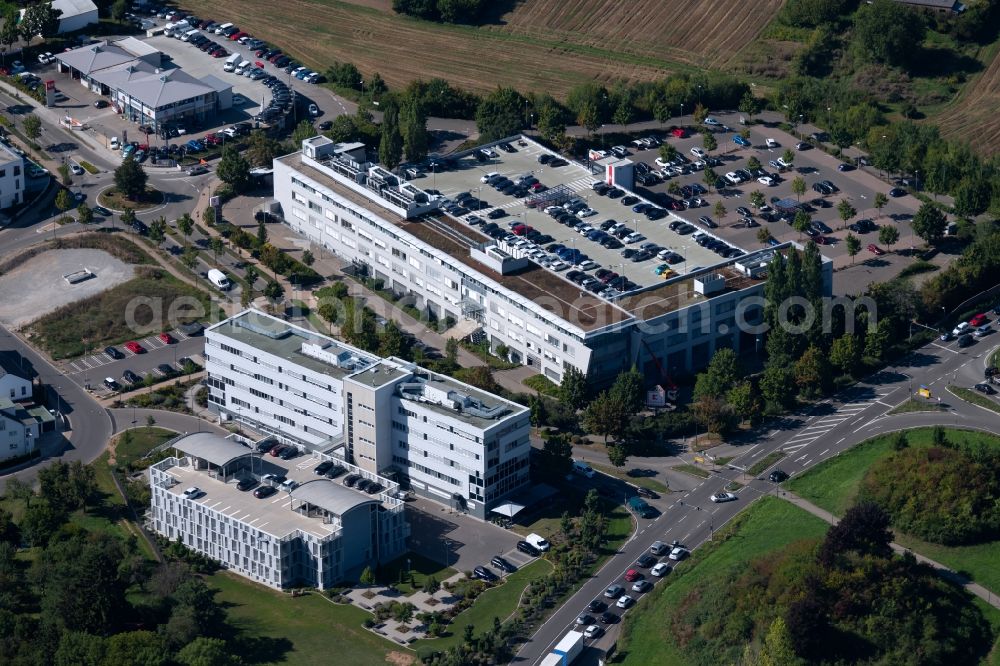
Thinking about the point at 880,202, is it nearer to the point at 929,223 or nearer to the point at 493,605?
the point at 929,223

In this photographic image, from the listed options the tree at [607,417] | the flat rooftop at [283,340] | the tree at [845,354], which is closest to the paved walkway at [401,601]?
the flat rooftop at [283,340]

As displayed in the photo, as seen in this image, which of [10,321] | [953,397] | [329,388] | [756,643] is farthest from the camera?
[10,321]

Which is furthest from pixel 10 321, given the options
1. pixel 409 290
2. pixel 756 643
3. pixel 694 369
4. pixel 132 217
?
pixel 756 643

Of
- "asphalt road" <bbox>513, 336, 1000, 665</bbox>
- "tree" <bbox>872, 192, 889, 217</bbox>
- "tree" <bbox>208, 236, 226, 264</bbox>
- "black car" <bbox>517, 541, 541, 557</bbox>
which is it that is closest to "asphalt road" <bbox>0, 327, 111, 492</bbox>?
"tree" <bbox>208, 236, 226, 264</bbox>

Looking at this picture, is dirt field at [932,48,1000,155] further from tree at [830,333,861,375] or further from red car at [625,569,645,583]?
red car at [625,569,645,583]

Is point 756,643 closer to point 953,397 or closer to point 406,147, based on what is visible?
point 953,397

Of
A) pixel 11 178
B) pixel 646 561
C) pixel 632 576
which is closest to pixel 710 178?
pixel 646 561

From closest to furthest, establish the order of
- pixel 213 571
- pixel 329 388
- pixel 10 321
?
pixel 213 571
pixel 329 388
pixel 10 321
